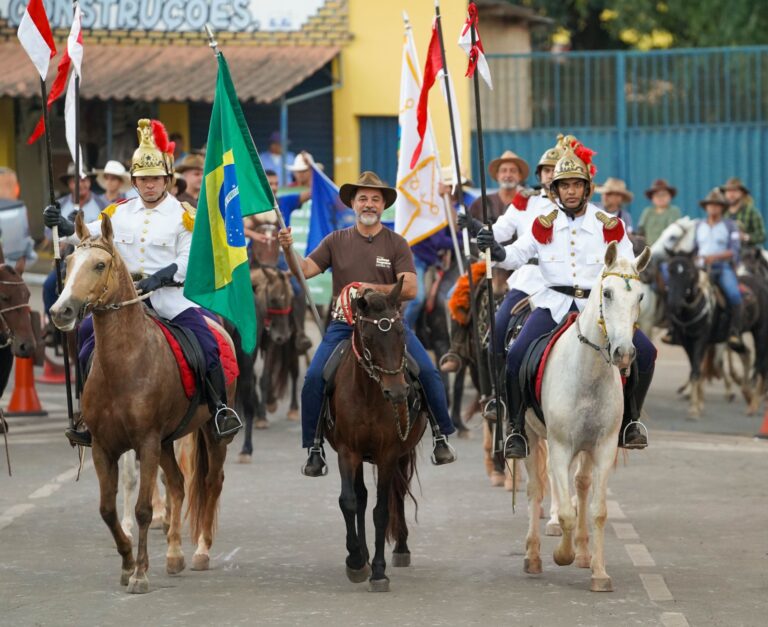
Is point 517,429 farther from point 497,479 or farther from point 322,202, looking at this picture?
point 322,202

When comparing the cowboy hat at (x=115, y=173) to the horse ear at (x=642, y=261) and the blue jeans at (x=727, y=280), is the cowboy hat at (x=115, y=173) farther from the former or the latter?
the horse ear at (x=642, y=261)

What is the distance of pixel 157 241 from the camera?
459 inches

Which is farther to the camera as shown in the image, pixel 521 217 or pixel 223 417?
pixel 521 217

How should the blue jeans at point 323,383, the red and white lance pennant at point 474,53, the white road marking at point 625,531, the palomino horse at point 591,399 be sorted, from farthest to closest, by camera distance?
the red and white lance pennant at point 474,53 → the white road marking at point 625,531 → the blue jeans at point 323,383 → the palomino horse at point 591,399

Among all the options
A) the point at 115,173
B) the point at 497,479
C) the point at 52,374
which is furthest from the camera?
the point at 52,374

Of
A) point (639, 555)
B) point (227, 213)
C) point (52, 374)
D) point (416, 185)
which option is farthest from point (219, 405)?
point (52, 374)

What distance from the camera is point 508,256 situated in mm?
11695

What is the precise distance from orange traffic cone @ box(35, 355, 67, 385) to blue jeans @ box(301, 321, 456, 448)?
11.8 meters

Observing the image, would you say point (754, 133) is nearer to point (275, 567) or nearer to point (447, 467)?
point (447, 467)

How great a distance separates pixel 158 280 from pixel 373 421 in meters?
1.70

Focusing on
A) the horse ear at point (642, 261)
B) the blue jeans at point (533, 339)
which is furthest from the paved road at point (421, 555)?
the horse ear at point (642, 261)

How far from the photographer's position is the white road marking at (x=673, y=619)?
9297mm

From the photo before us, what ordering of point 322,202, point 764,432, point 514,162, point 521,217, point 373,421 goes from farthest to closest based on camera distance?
1. point 764,432
2. point 322,202
3. point 514,162
4. point 521,217
5. point 373,421

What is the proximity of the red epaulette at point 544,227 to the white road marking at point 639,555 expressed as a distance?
210 cm
